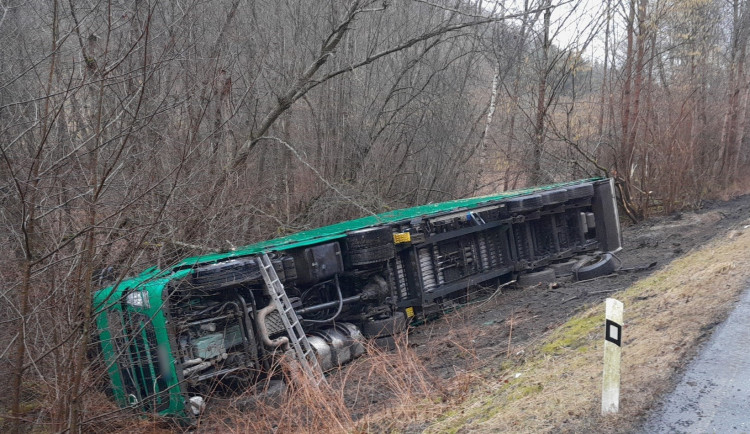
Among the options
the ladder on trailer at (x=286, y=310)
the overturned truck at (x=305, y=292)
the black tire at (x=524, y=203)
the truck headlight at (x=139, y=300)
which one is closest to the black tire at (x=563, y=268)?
the overturned truck at (x=305, y=292)

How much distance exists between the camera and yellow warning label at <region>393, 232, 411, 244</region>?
8.96 m

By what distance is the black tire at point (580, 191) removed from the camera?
1233cm

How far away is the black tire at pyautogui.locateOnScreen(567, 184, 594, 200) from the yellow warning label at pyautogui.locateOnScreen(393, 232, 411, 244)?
182 inches

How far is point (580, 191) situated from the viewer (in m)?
12.6

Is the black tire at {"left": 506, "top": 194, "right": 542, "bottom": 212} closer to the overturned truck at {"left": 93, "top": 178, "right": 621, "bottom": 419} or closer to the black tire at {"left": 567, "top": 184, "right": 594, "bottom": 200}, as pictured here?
the overturned truck at {"left": 93, "top": 178, "right": 621, "bottom": 419}

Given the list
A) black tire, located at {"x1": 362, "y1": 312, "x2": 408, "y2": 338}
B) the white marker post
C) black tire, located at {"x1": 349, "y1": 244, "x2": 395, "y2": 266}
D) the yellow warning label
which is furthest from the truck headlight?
the white marker post

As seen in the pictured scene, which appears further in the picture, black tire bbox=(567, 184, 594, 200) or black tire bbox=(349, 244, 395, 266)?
black tire bbox=(567, 184, 594, 200)

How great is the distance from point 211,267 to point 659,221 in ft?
51.8

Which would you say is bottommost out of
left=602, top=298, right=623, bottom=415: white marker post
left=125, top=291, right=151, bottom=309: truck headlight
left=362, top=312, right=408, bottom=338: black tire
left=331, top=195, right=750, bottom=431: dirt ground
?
left=331, top=195, right=750, bottom=431: dirt ground

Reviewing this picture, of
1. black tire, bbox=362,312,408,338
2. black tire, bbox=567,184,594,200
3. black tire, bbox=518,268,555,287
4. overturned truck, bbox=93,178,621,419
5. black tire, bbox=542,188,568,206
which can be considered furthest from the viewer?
black tire, bbox=567,184,594,200

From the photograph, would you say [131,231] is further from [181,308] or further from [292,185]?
[292,185]

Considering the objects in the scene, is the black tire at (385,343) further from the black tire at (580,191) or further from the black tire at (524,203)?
the black tire at (580,191)

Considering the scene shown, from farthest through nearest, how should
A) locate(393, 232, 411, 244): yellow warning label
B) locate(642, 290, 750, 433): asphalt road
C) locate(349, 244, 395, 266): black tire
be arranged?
locate(393, 232, 411, 244): yellow warning label
locate(349, 244, 395, 266): black tire
locate(642, 290, 750, 433): asphalt road

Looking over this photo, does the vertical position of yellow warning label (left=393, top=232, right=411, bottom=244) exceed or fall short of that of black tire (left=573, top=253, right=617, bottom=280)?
it exceeds it
